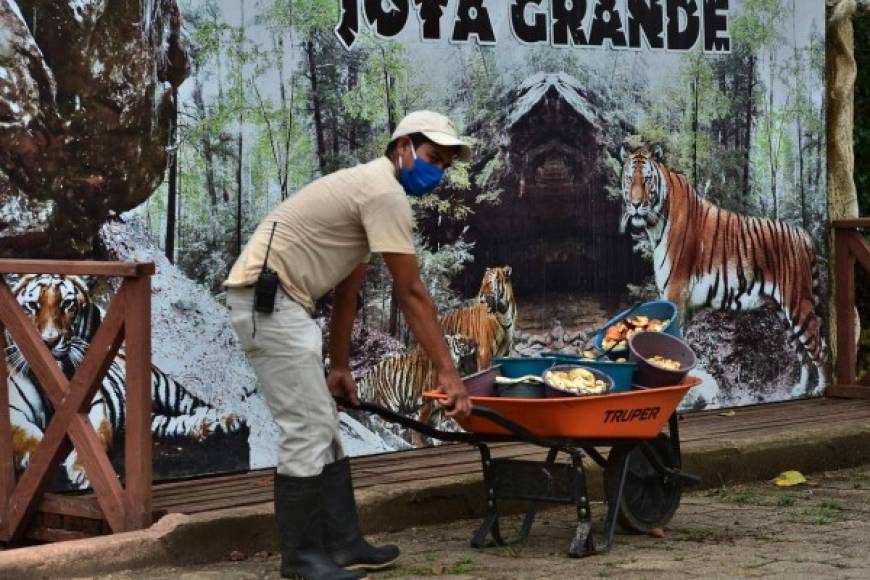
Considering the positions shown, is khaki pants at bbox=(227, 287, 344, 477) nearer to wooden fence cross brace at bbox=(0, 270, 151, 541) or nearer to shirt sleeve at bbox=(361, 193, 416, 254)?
shirt sleeve at bbox=(361, 193, 416, 254)

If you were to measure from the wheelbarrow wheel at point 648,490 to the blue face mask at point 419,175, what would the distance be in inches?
62.9

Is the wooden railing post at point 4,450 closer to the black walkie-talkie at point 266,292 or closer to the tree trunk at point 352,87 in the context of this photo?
the black walkie-talkie at point 266,292

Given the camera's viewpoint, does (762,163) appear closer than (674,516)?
No

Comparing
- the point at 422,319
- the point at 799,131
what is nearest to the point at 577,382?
the point at 422,319

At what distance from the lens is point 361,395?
9094 mm

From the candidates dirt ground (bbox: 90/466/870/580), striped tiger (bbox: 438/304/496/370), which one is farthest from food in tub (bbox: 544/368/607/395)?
striped tiger (bbox: 438/304/496/370)

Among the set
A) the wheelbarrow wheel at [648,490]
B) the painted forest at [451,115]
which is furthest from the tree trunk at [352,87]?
the wheelbarrow wheel at [648,490]

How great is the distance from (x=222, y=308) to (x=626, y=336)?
2048mm

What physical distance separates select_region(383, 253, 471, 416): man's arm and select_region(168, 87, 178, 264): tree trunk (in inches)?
76.2

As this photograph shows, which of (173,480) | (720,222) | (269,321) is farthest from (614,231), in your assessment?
(269,321)

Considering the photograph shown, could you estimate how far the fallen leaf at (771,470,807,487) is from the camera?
9352 mm

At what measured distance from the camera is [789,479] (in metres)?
9.39

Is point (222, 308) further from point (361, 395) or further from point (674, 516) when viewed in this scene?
point (674, 516)

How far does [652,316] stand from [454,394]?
1.70 meters
